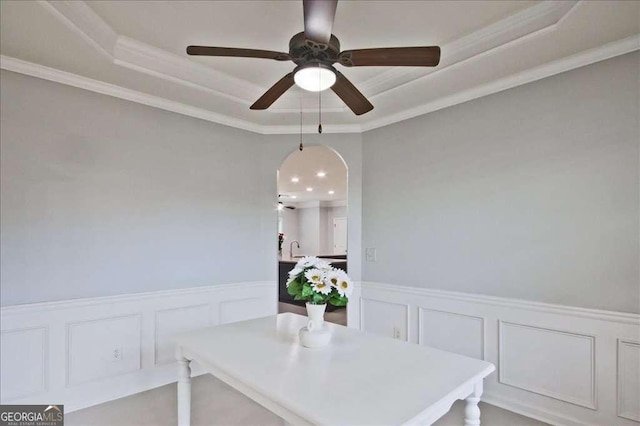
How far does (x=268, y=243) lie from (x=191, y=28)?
Result: 215 cm

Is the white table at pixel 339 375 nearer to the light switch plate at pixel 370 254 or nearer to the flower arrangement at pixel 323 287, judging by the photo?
the flower arrangement at pixel 323 287

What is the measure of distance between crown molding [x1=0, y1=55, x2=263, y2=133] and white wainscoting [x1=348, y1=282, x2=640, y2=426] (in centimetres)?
241

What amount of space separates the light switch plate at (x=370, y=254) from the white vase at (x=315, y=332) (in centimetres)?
181

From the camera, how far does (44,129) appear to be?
2527mm

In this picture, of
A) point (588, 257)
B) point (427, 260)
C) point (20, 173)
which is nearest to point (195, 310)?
point (20, 173)

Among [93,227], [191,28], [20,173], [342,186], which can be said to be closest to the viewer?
[191,28]

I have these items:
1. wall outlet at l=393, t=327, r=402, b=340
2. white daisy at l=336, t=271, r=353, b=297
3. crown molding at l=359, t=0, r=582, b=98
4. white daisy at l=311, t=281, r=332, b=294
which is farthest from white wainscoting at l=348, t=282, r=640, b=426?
crown molding at l=359, t=0, r=582, b=98

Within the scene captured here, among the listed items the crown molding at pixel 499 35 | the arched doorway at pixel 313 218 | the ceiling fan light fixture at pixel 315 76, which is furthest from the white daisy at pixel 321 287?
the arched doorway at pixel 313 218

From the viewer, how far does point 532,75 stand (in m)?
2.52

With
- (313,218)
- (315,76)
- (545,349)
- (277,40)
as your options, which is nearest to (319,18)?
(315,76)

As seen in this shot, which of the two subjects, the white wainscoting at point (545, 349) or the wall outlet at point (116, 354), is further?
the wall outlet at point (116, 354)

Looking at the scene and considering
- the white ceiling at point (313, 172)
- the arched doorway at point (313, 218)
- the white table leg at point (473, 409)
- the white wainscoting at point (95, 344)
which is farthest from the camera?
the arched doorway at point (313, 218)

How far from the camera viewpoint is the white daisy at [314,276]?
1.77 metres

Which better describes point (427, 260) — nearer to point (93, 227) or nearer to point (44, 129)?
point (93, 227)
